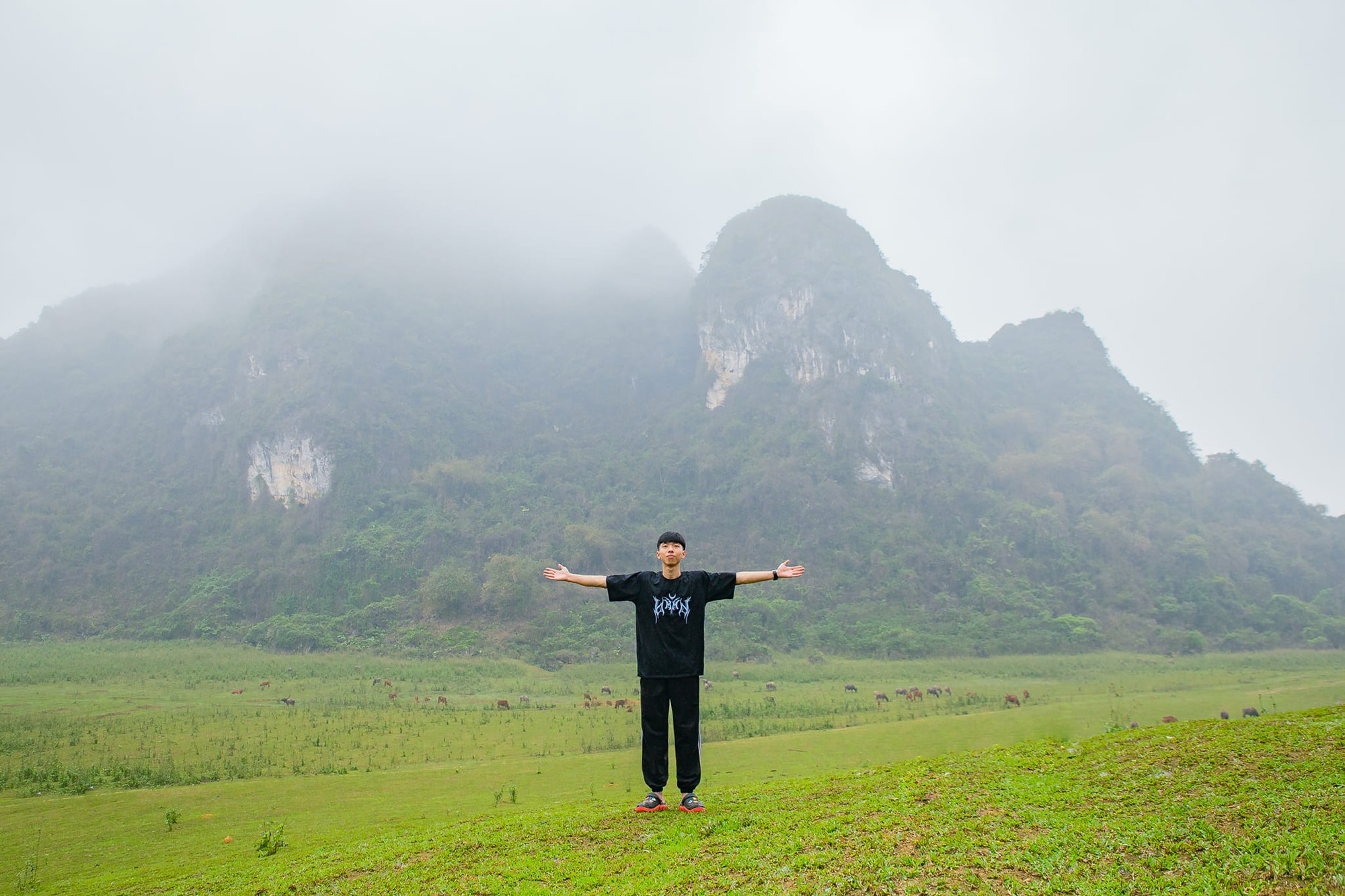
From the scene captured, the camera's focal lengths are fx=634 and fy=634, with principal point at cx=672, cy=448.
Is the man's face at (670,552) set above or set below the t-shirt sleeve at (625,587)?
above

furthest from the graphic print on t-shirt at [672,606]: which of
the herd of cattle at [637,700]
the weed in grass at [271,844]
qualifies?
the herd of cattle at [637,700]

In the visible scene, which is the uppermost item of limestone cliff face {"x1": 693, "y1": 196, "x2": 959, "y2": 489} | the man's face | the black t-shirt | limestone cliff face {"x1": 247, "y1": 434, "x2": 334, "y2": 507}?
limestone cliff face {"x1": 693, "y1": 196, "x2": 959, "y2": 489}

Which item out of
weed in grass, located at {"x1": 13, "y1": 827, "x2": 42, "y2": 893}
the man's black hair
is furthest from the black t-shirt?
weed in grass, located at {"x1": 13, "y1": 827, "x2": 42, "y2": 893}

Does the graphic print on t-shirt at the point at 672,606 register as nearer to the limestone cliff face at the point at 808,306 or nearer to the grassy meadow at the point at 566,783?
the grassy meadow at the point at 566,783

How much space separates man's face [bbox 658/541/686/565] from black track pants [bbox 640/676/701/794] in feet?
3.07

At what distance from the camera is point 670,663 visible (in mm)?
5008

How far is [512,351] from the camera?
100 meters

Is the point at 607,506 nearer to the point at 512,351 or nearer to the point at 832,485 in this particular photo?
the point at 832,485

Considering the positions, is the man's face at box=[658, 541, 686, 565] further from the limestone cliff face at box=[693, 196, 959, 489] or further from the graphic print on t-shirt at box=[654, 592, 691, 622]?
the limestone cliff face at box=[693, 196, 959, 489]

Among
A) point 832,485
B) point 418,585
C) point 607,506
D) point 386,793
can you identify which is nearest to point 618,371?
point 607,506

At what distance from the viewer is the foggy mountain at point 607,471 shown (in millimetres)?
47438

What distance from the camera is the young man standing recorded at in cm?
502

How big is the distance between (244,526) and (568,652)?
43787 millimetres

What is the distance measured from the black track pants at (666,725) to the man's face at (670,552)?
3.07 ft
